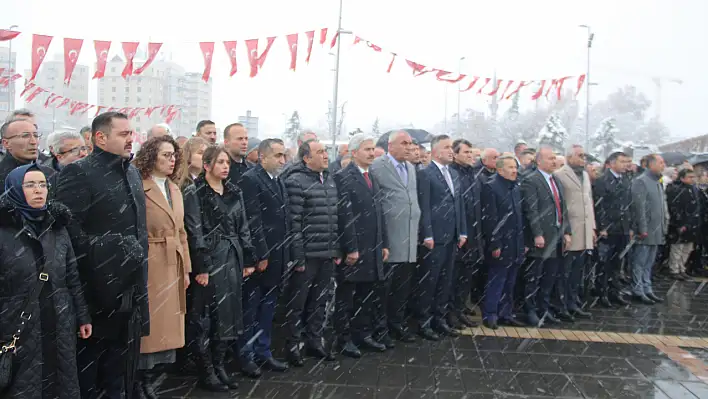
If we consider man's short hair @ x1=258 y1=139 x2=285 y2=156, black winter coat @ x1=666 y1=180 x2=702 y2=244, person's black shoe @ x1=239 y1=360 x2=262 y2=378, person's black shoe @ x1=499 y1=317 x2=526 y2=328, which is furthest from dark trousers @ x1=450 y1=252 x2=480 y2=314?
black winter coat @ x1=666 y1=180 x2=702 y2=244

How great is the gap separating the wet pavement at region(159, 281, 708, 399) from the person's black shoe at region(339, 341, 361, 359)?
95 millimetres

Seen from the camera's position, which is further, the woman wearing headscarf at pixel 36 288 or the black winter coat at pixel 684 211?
the black winter coat at pixel 684 211

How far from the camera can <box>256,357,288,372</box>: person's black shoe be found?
17.9ft

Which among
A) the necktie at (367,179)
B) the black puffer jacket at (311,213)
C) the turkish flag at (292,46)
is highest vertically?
the turkish flag at (292,46)

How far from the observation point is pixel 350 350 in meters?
5.97

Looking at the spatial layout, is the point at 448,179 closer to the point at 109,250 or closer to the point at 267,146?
the point at 267,146

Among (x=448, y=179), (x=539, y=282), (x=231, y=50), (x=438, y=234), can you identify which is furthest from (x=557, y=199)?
(x=231, y=50)

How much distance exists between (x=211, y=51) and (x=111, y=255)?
8675mm

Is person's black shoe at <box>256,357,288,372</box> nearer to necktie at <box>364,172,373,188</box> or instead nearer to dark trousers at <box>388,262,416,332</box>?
dark trousers at <box>388,262,416,332</box>

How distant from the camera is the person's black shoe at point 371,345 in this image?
616 centimetres

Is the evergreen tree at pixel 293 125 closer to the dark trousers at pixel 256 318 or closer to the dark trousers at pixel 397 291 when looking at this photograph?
the dark trousers at pixel 397 291

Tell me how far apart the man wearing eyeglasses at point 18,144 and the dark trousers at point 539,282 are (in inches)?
233

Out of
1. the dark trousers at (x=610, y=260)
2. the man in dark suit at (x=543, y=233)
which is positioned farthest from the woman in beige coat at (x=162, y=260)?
the dark trousers at (x=610, y=260)

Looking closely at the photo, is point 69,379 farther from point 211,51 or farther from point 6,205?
point 211,51
